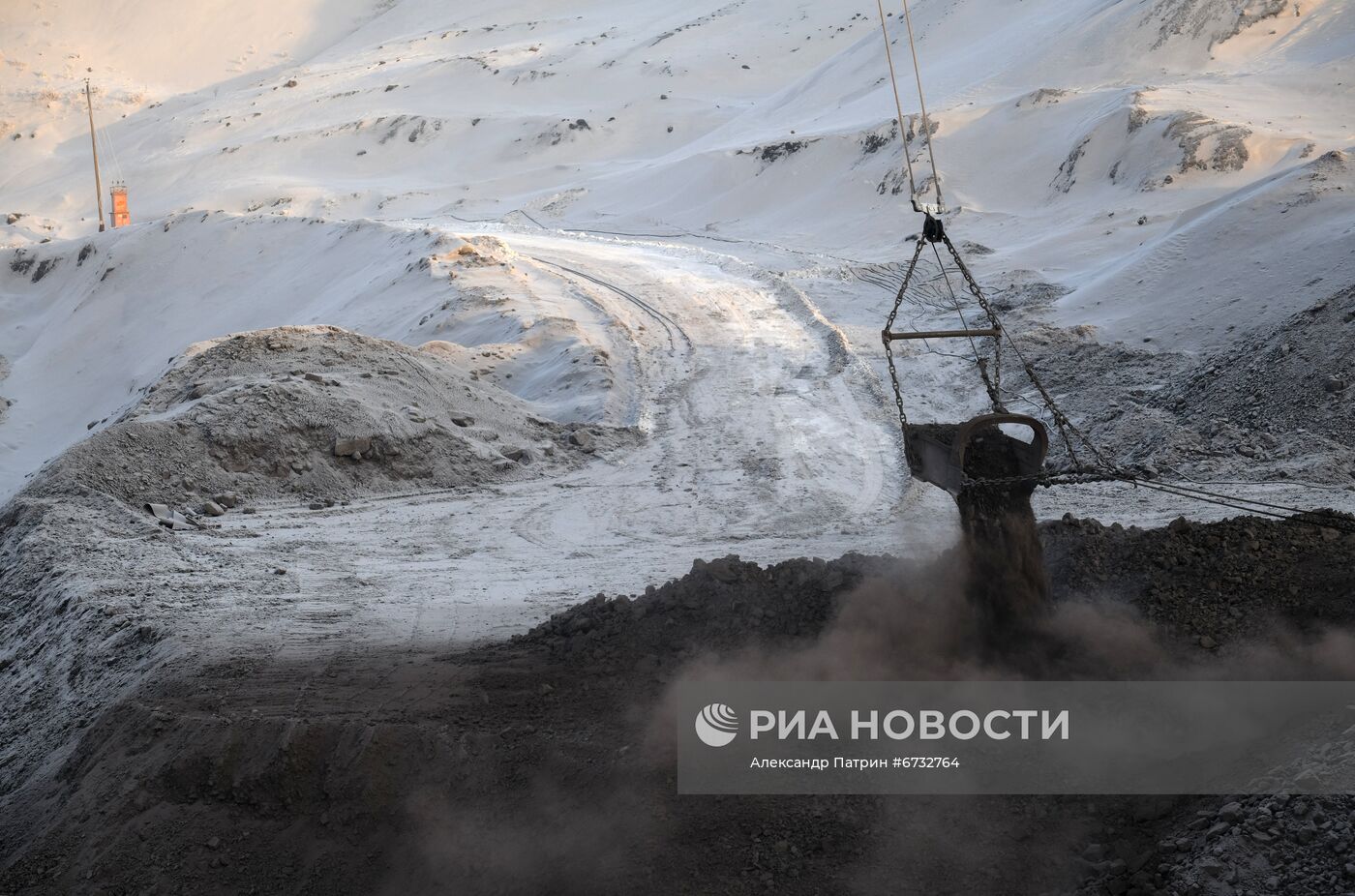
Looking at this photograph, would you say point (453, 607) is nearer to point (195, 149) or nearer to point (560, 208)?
point (560, 208)

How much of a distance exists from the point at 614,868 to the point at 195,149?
159 feet

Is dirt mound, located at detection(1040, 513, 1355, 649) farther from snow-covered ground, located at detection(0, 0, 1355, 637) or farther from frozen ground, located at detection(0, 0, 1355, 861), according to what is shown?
snow-covered ground, located at detection(0, 0, 1355, 637)

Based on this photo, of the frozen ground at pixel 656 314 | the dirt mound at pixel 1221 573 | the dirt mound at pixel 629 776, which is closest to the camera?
the dirt mound at pixel 629 776

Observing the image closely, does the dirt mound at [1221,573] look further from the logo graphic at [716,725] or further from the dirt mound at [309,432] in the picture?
Result: the dirt mound at [309,432]

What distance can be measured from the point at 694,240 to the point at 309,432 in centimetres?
1543

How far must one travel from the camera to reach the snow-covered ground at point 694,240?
12.8m

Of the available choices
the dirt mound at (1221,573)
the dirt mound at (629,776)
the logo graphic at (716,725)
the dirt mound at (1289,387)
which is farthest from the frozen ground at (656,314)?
the logo graphic at (716,725)

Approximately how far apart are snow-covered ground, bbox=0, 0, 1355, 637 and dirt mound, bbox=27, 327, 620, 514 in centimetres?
65

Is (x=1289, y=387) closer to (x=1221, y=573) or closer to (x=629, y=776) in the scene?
(x=1221, y=573)

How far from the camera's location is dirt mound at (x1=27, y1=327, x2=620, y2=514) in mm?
12750

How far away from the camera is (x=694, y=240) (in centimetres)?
2744

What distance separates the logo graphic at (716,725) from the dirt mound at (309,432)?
680 centimetres

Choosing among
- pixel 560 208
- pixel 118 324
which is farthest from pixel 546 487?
pixel 560 208

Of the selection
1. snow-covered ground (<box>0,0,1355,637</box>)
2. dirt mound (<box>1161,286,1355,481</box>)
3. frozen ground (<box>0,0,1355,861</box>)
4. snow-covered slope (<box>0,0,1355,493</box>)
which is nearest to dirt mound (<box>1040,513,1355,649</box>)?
frozen ground (<box>0,0,1355,861</box>)
